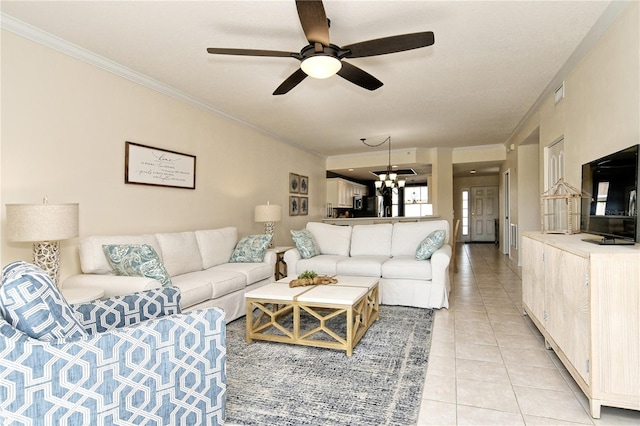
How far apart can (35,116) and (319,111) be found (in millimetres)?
3193

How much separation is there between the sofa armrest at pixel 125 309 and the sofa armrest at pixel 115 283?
0.65 metres

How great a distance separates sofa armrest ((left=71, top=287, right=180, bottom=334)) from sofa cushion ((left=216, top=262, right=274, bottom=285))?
164 centimetres

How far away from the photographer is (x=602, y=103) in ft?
9.30

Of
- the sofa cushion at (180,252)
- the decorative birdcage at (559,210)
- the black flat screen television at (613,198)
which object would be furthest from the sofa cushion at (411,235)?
the sofa cushion at (180,252)

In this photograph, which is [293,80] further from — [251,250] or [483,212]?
[483,212]

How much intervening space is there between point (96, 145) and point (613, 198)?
13.7 ft

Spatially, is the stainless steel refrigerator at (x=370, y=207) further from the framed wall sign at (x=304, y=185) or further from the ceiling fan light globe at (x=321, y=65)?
the ceiling fan light globe at (x=321, y=65)

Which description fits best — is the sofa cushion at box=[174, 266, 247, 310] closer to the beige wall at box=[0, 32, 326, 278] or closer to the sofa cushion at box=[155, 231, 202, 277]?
the sofa cushion at box=[155, 231, 202, 277]

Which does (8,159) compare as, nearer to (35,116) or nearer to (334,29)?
A: (35,116)

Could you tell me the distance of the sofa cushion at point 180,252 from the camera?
354 centimetres

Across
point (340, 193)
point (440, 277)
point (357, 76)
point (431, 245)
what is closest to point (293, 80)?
point (357, 76)

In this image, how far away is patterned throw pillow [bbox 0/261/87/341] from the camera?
1.25 metres

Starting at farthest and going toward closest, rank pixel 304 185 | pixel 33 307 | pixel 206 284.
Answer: pixel 304 185, pixel 206 284, pixel 33 307

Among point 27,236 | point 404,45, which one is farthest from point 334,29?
point 27,236
